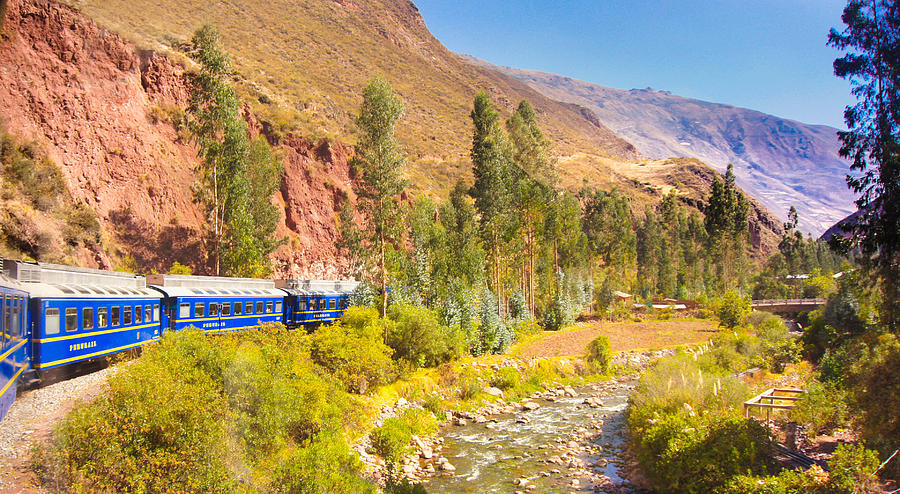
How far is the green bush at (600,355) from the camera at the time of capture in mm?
36812

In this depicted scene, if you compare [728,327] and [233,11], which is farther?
[233,11]

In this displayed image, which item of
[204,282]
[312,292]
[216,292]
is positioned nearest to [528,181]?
[312,292]

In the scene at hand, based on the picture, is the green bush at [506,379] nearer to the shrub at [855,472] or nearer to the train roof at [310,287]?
the train roof at [310,287]

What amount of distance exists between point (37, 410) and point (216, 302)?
554 inches

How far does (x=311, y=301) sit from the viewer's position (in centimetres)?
3319

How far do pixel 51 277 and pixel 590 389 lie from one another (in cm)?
2809

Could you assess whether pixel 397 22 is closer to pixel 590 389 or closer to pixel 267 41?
pixel 267 41

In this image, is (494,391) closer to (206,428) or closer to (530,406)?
(530,406)

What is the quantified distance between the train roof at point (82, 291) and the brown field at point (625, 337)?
24113mm

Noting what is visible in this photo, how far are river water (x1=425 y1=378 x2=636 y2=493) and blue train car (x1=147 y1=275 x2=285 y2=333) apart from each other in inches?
476

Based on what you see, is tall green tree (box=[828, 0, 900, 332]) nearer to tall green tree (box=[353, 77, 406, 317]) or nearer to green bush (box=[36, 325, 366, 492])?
green bush (box=[36, 325, 366, 492])

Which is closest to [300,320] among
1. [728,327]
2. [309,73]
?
[728,327]

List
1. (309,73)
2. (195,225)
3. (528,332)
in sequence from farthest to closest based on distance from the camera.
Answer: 1. (309,73)
2. (528,332)
3. (195,225)

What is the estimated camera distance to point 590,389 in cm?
3284
